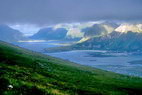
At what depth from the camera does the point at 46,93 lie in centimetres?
2892

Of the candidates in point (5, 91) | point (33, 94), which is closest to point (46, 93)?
point (33, 94)

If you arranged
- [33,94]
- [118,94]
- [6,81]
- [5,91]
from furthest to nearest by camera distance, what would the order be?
[118,94], [6,81], [33,94], [5,91]

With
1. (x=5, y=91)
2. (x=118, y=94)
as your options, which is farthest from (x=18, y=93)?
(x=118, y=94)

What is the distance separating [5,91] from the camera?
2409 cm

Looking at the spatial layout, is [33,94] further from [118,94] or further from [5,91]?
[118,94]

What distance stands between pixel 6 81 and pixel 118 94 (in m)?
39.6

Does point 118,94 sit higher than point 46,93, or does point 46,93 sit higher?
point 46,93

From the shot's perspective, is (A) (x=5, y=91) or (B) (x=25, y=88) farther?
(B) (x=25, y=88)

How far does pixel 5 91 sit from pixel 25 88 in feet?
17.3

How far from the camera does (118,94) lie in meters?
62.5

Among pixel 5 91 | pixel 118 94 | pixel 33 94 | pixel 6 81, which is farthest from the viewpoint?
pixel 118 94

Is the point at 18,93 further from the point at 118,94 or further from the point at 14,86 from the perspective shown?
the point at 118,94

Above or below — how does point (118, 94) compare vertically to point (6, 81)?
below

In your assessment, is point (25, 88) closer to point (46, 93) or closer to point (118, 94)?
point (46, 93)
